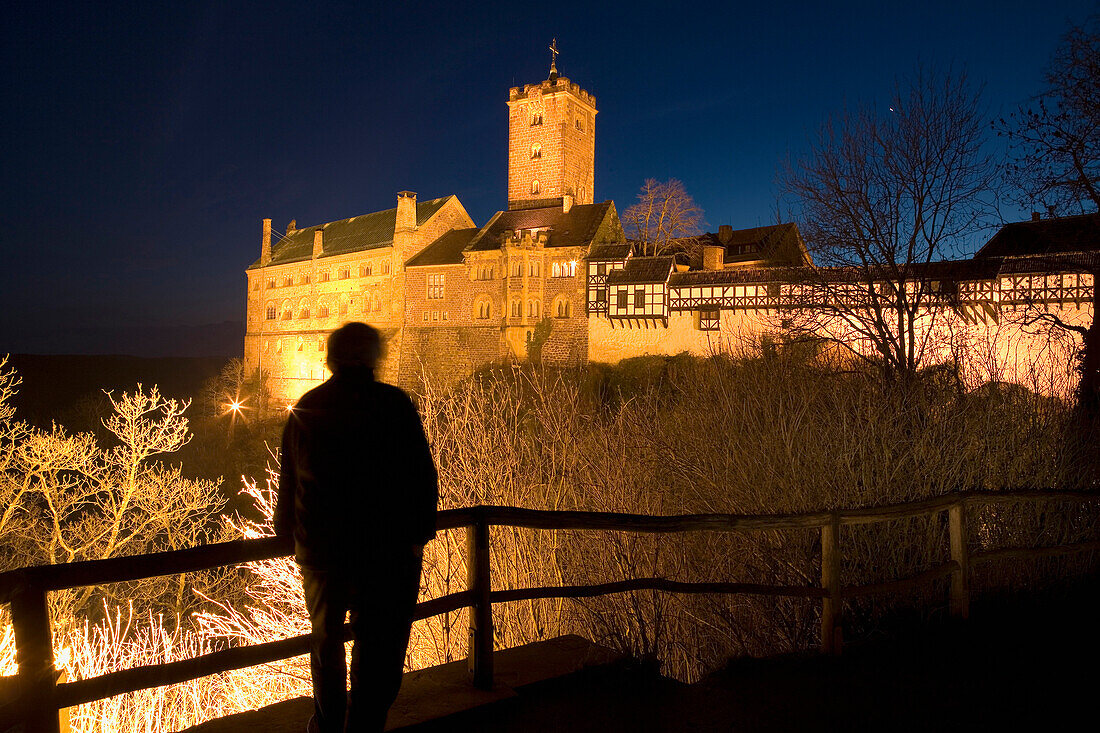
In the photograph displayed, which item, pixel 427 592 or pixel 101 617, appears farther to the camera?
pixel 101 617

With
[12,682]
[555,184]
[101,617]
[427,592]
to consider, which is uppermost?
[555,184]

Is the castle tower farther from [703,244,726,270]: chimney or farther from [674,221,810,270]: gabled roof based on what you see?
[703,244,726,270]: chimney

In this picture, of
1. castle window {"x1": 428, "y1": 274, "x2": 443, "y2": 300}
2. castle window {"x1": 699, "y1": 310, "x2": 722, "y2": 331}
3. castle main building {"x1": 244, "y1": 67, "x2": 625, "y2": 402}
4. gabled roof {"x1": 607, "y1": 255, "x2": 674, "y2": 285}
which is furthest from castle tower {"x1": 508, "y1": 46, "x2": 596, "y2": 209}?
castle window {"x1": 699, "y1": 310, "x2": 722, "y2": 331}

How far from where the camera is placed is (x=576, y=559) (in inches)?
385

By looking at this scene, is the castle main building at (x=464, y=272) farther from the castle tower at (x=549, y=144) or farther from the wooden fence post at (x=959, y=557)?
the wooden fence post at (x=959, y=557)

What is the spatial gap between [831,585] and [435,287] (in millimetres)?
37010

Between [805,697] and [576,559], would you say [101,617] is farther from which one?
[805,697]

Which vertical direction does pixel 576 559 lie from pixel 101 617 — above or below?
above

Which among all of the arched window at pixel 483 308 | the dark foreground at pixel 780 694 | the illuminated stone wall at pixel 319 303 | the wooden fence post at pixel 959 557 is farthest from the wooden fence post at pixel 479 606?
the illuminated stone wall at pixel 319 303

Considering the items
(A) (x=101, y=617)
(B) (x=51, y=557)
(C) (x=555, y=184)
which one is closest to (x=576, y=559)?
(B) (x=51, y=557)

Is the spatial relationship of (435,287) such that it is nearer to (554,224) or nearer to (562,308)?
(554,224)

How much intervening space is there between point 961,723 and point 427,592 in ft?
23.6

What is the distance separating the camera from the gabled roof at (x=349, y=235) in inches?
1738

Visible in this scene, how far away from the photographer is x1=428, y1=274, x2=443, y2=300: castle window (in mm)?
40062
